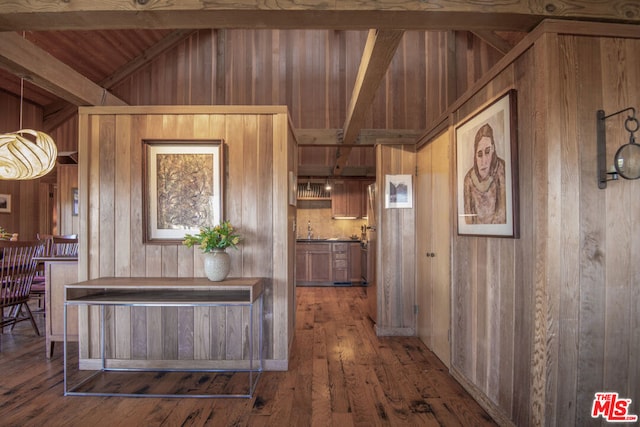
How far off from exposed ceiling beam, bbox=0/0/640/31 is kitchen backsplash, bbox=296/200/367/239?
6.24 metres

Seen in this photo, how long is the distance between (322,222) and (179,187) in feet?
17.4

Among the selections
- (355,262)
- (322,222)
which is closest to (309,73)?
(322,222)

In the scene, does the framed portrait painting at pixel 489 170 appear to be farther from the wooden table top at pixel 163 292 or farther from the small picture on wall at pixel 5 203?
the small picture on wall at pixel 5 203

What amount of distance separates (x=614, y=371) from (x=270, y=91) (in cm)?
621

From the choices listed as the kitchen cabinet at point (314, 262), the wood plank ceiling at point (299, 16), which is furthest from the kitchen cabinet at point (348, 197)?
the wood plank ceiling at point (299, 16)

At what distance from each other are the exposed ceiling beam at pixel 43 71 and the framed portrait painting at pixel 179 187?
25.5 inches

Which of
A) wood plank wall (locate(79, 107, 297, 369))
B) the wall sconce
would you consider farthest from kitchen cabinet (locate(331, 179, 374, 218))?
the wall sconce

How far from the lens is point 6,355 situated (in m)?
3.31

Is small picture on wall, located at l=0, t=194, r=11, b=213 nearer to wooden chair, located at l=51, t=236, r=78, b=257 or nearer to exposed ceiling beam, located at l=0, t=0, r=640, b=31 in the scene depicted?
wooden chair, located at l=51, t=236, r=78, b=257

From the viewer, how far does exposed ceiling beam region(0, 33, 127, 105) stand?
2.27 m

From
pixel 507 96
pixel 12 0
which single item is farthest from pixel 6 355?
pixel 507 96

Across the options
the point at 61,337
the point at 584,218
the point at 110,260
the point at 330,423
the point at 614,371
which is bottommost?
the point at 330,423

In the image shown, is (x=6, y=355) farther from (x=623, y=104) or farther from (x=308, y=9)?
(x=623, y=104)

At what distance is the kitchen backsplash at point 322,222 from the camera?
8078 mm
